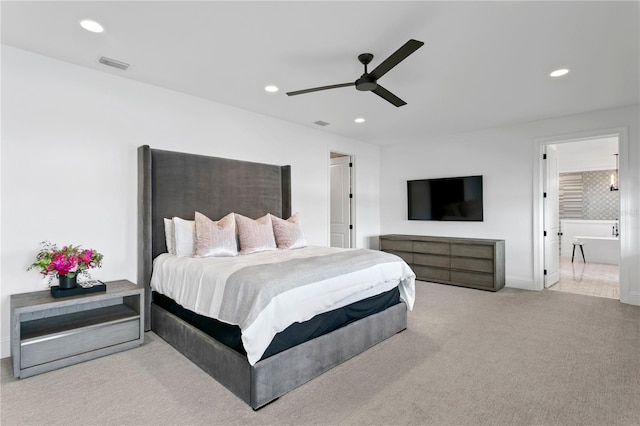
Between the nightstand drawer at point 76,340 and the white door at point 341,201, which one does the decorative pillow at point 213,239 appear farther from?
the white door at point 341,201

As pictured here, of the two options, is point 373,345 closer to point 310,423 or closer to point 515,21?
point 310,423

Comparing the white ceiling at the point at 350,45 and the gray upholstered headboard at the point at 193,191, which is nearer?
the white ceiling at the point at 350,45

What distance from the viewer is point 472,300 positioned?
4484 millimetres

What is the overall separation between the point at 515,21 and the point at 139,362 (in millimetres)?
3871

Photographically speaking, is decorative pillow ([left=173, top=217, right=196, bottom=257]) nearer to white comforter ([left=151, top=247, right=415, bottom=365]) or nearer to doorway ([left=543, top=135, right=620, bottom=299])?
white comforter ([left=151, top=247, right=415, bottom=365])

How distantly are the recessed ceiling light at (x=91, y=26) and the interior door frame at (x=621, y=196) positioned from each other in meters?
5.57

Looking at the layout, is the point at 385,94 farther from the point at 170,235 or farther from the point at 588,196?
the point at 588,196

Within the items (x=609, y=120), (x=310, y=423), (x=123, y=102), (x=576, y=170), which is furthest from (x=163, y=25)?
(x=576, y=170)

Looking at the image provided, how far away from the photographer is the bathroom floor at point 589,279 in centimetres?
493

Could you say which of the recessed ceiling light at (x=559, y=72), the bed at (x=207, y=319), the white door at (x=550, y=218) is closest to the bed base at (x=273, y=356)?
the bed at (x=207, y=319)

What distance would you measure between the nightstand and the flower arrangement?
0.21m

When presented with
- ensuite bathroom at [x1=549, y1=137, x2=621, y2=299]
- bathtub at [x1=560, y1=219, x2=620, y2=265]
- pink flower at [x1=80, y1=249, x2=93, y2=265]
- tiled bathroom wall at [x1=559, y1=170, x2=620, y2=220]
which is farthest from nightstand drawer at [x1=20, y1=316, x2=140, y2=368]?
tiled bathroom wall at [x1=559, y1=170, x2=620, y2=220]

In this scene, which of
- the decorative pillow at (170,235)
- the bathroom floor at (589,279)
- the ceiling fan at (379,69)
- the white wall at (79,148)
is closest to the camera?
the ceiling fan at (379,69)

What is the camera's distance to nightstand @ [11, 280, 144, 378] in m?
2.39
